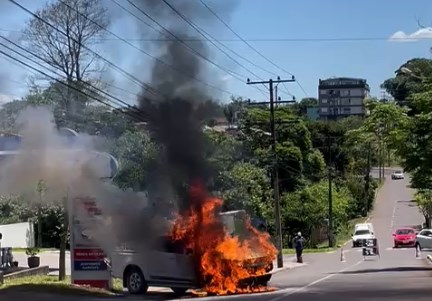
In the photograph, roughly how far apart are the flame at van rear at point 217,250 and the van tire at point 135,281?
1.55 metres

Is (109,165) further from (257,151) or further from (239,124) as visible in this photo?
(257,151)

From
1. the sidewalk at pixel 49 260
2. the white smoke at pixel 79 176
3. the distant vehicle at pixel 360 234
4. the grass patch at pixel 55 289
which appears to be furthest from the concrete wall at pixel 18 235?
the white smoke at pixel 79 176

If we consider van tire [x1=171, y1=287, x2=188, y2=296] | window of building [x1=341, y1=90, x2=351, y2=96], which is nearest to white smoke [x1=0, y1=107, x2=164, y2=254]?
van tire [x1=171, y1=287, x2=188, y2=296]

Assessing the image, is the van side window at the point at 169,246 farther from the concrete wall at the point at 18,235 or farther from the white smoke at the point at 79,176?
the concrete wall at the point at 18,235

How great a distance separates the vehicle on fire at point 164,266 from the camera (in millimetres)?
21156

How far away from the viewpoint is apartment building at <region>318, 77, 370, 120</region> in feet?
512

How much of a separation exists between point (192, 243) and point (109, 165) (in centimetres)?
370

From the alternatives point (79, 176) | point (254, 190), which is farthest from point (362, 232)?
point (79, 176)

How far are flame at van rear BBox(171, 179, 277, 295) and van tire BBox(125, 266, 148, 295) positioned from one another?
1547 mm

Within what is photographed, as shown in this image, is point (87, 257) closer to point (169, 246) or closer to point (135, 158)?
point (169, 246)

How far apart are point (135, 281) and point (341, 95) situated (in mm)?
144505

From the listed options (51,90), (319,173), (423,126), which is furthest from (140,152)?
(319,173)

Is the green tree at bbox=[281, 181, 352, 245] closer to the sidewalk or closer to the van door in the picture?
the sidewalk

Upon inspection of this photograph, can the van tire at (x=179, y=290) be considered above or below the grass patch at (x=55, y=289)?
below
